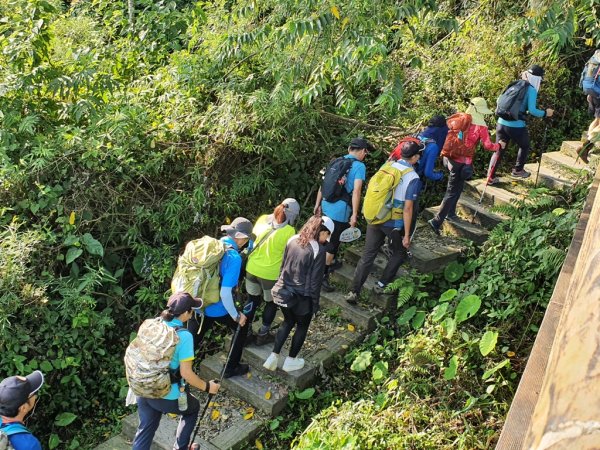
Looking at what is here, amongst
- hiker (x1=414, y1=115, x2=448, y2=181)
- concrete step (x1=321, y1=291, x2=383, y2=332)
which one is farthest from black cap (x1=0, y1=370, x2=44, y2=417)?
hiker (x1=414, y1=115, x2=448, y2=181)

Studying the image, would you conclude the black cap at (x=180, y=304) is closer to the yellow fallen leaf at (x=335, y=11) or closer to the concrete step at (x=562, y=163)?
the yellow fallen leaf at (x=335, y=11)

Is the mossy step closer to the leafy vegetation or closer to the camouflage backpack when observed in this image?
the leafy vegetation

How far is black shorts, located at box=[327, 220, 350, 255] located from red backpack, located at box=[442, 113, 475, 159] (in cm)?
184

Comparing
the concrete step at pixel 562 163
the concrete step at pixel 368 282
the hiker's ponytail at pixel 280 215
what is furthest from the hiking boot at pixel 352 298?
the concrete step at pixel 562 163

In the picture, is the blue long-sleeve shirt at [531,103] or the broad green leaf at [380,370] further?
the blue long-sleeve shirt at [531,103]

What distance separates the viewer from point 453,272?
24.3ft

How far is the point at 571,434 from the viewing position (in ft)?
2.03

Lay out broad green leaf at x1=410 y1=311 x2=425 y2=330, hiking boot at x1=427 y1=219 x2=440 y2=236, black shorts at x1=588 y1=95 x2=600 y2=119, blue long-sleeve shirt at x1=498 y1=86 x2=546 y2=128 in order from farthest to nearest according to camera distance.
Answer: black shorts at x1=588 y1=95 x2=600 y2=119, hiking boot at x1=427 y1=219 x2=440 y2=236, blue long-sleeve shirt at x1=498 y1=86 x2=546 y2=128, broad green leaf at x1=410 y1=311 x2=425 y2=330

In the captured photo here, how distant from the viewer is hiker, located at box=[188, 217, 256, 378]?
5781mm

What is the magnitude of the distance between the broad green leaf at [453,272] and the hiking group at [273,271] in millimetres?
625

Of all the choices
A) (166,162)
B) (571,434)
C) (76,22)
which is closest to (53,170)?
(166,162)

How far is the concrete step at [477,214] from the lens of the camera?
8.26m

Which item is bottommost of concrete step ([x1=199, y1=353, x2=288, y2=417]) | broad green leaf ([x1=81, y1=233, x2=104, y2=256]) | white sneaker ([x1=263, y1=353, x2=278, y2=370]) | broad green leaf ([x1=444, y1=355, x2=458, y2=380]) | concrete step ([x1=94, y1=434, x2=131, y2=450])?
concrete step ([x1=94, y1=434, x2=131, y2=450])

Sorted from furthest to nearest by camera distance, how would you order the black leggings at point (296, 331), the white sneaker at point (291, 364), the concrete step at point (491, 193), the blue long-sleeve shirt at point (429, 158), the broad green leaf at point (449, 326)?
the concrete step at point (491, 193) → the blue long-sleeve shirt at point (429, 158) → the white sneaker at point (291, 364) → the black leggings at point (296, 331) → the broad green leaf at point (449, 326)
